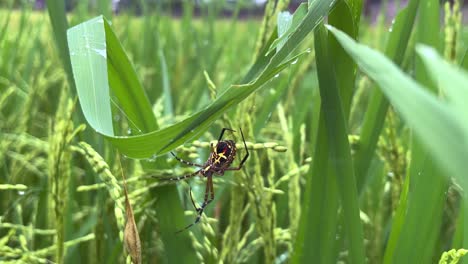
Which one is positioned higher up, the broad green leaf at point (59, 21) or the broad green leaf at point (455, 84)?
the broad green leaf at point (59, 21)

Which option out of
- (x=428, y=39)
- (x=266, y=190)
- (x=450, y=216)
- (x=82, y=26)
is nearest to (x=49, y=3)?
(x=82, y=26)

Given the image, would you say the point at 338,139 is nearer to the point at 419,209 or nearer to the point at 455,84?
the point at 419,209

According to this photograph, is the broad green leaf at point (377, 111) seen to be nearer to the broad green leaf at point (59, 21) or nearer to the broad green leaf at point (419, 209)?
the broad green leaf at point (419, 209)

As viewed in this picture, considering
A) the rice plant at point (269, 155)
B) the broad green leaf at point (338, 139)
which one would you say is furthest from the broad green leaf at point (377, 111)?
the broad green leaf at point (338, 139)

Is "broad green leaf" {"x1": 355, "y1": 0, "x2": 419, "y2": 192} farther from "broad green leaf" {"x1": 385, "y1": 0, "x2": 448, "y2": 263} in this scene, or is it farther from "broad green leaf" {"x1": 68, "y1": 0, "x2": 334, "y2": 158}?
"broad green leaf" {"x1": 68, "y1": 0, "x2": 334, "y2": 158}

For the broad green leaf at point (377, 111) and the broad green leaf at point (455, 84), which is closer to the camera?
the broad green leaf at point (455, 84)

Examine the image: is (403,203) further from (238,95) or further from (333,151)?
(238,95)

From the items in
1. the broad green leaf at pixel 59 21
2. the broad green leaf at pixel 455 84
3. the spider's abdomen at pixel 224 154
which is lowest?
the spider's abdomen at pixel 224 154

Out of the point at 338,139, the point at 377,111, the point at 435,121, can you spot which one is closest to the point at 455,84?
the point at 435,121

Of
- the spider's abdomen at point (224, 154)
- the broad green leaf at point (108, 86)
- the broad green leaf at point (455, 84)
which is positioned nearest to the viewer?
the broad green leaf at point (455, 84)

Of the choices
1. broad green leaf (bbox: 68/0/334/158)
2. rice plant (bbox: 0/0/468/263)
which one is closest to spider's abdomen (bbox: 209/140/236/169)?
rice plant (bbox: 0/0/468/263)

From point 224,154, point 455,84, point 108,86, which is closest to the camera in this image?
point 455,84
